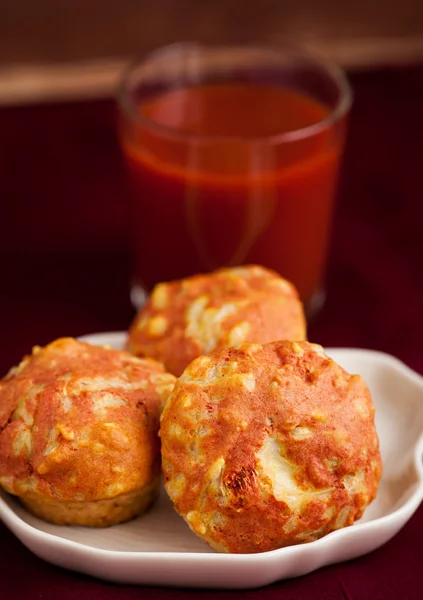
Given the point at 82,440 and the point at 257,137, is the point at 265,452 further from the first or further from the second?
Answer: the point at 257,137

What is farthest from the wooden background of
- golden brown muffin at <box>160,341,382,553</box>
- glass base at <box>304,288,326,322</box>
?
golden brown muffin at <box>160,341,382,553</box>

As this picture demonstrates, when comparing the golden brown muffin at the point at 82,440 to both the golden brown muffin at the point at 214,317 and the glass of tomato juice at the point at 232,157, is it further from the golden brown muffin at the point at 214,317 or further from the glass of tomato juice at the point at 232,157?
the glass of tomato juice at the point at 232,157

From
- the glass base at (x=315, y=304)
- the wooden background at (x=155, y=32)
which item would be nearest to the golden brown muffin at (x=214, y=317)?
the glass base at (x=315, y=304)

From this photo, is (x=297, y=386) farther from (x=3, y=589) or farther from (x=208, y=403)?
(x=3, y=589)

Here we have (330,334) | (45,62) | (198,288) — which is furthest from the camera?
(45,62)

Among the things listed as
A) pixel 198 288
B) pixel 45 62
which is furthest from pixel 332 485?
pixel 45 62

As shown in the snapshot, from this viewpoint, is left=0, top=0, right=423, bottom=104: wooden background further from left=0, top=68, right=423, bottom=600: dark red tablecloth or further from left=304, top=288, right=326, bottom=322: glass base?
left=304, top=288, right=326, bottom=322: glass base

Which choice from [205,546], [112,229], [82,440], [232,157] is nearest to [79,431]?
[82,440]
